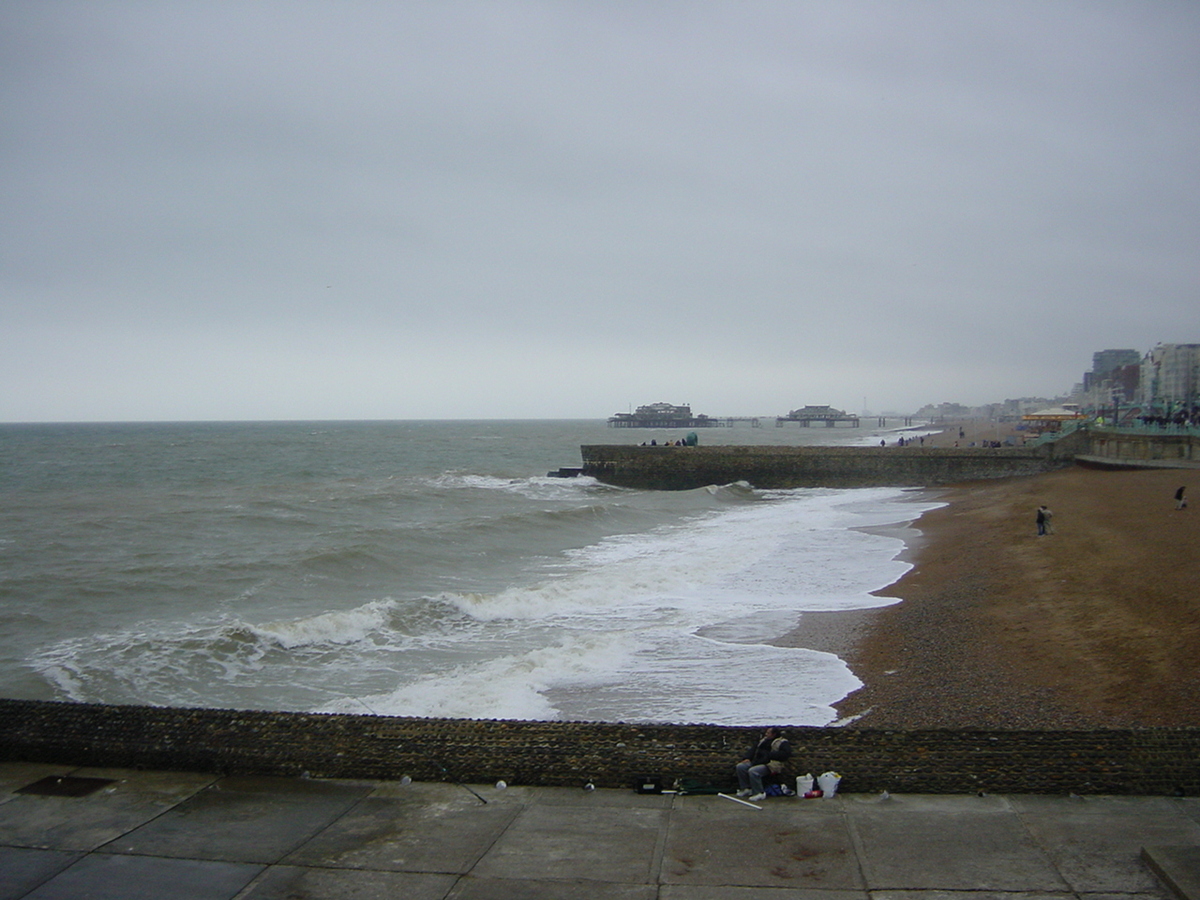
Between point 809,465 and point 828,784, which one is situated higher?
point 809,465

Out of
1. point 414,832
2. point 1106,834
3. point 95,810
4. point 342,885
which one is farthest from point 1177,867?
point 95,810

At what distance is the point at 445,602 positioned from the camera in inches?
754

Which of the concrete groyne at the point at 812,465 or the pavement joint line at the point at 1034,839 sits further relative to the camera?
the concrete groyne at the point at 812,465

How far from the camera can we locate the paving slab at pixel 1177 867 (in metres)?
5.44

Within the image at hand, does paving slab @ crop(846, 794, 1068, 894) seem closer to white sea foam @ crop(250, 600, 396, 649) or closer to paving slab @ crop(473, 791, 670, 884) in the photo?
paving slab @ crop(473, 791, 670, 884)

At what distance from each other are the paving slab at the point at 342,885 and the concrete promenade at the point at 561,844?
0.01 m

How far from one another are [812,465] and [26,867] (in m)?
47.7

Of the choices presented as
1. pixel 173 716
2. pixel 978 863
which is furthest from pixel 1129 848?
pixel 173 716

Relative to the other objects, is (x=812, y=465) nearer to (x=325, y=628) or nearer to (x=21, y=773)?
(x=325, y=628)

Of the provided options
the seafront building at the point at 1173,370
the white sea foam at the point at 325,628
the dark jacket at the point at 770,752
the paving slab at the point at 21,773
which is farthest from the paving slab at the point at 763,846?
the seafront building at the point at 1173,370

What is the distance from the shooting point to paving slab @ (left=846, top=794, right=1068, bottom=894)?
19.3 feet

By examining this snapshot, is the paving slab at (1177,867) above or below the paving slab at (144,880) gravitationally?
above

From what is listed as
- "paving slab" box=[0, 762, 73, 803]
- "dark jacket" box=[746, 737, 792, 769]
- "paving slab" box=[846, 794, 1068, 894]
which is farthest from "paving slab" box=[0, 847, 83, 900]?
"paving slab" box=[846, 794, 1068, 894]

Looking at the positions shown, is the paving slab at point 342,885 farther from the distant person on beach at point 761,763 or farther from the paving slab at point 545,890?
the distant person on beach at point 761,763
